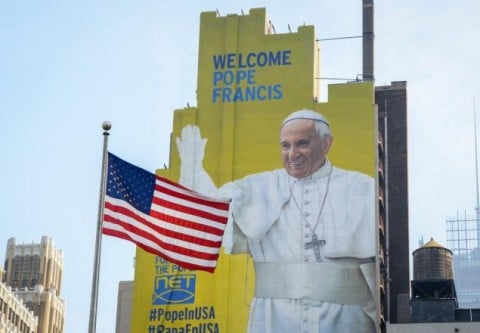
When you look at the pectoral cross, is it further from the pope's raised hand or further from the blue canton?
the blue canton

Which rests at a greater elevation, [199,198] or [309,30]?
[309,30]

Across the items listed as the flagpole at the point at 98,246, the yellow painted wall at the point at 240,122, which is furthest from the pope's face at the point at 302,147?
the flagpole at the point at 98,246

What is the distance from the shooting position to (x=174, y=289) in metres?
91.0

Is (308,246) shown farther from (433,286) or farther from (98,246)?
(98,246)

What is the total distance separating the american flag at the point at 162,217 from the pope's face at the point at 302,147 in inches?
2111

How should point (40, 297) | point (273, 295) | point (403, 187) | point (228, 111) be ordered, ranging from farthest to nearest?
point (40, 297)
point (403, 187)
point (228, 111)
point (273, 295)

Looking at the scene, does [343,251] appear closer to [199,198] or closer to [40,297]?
[199,198]

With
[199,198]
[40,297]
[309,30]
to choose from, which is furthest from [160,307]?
[40,297]

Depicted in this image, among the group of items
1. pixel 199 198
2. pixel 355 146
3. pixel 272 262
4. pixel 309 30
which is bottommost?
pixel 199 198

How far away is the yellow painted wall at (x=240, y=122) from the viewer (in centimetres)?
8962

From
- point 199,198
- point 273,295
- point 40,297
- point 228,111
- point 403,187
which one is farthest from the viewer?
point 40,297

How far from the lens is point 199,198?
36.7 meters

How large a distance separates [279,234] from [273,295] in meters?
5.13

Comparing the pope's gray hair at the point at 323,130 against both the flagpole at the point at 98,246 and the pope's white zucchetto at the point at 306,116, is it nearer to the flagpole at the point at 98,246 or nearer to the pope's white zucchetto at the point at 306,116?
the pope's white zucchetto at the point at 306,116
